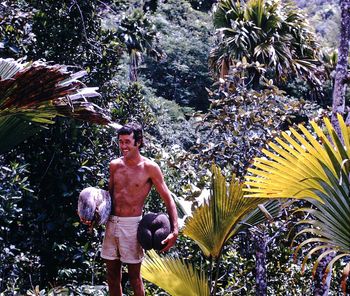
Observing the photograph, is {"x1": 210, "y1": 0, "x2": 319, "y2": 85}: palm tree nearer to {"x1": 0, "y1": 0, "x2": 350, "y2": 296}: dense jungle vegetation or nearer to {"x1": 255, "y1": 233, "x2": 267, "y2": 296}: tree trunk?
{"x1": 0, "y1": 0, "x2": 350, "y2": 296}: dense jungle vegetation

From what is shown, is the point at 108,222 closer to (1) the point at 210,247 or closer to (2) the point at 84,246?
(1) the point at 210,247

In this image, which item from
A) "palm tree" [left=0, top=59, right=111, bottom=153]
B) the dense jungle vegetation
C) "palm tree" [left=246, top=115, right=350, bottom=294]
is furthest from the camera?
"palm tree" [left=0, top=59, right=111, bottom=153]

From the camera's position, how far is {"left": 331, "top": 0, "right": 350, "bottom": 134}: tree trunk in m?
4.92

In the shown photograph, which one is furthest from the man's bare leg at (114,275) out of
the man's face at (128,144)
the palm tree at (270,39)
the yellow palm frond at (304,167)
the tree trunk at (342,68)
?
the palm tree at (270,39)

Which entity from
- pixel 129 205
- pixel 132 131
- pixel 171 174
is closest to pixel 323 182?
pixel 132 131

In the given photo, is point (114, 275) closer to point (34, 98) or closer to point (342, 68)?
point (34, 98)

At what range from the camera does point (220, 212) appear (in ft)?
14.9

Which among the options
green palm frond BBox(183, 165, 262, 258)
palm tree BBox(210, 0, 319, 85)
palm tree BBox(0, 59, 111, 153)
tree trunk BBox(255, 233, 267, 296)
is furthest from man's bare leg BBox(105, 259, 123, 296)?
palm tree BBox(210, 0, 319, 85)

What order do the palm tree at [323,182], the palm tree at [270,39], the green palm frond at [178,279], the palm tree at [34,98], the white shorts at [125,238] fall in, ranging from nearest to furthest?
the palm tree at [323,182] < the palm tree at [34,98] < the white shorts at [125,238] < the green palm frond at [178,279] < the palm tree at [270,39]

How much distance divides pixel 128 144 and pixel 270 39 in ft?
33.1

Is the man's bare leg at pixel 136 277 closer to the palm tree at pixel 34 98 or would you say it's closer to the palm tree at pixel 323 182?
the palm tree at pixel 34 98

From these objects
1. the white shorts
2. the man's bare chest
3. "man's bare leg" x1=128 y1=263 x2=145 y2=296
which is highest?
the man's bare chest

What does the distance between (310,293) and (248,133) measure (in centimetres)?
214

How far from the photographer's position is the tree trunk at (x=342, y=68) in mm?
4918
